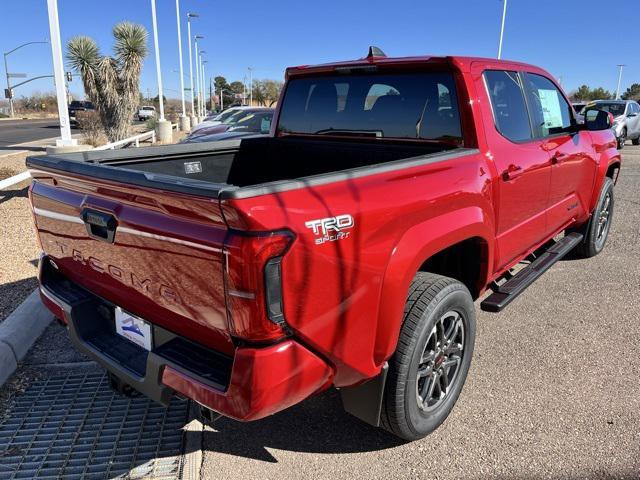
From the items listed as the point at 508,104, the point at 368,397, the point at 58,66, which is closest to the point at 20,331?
the point at 368,397

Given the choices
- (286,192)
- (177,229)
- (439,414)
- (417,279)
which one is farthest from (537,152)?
(177,229)

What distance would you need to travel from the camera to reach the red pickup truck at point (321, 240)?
6.10 ft

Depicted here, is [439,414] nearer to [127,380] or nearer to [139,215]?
[127,380]

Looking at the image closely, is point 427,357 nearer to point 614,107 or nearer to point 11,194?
point 11,194

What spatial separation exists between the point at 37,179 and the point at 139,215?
3.66 feet

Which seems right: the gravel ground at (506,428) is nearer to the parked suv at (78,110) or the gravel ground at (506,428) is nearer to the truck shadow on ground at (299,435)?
the truck shadow on ground at (299,435)

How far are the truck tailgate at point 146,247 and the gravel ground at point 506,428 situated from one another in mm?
990

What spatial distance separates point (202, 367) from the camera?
2.07 metres

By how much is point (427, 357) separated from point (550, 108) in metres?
2.79

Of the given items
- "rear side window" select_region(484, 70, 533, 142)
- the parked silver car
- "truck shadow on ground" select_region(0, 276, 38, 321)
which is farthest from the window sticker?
the parked silver car

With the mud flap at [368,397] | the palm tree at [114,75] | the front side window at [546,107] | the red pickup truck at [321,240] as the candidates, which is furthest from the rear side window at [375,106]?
the palm tree at [114,75]

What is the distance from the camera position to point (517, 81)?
12.6ft

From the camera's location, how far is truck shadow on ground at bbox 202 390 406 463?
2781mm

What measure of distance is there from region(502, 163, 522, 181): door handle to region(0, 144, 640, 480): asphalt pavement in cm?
133
